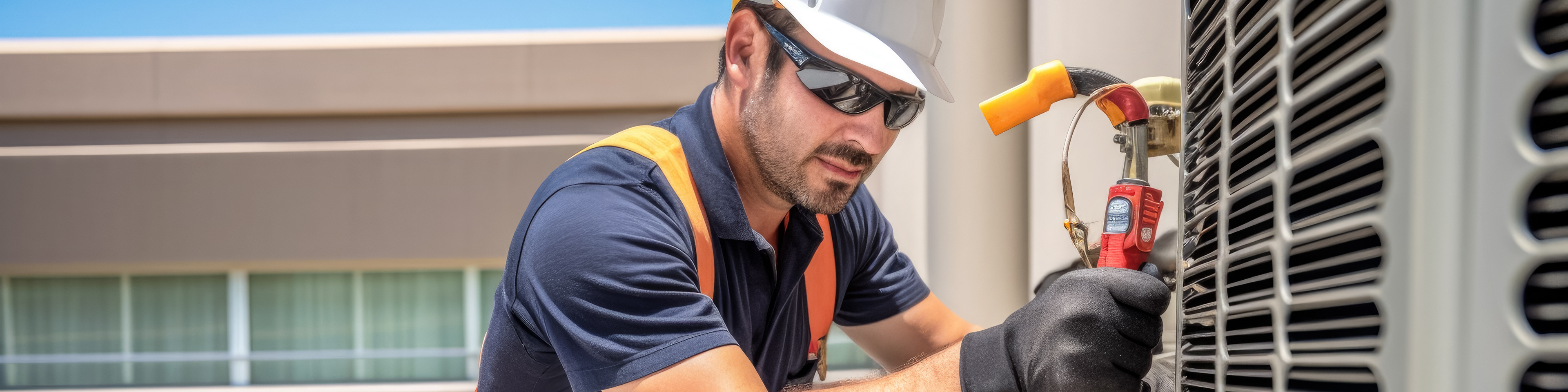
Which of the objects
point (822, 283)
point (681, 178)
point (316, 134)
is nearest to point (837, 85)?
point (681, 178)

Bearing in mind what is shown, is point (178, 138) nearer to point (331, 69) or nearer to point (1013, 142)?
point (331, 69)

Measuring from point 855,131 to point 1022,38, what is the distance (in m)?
2.28

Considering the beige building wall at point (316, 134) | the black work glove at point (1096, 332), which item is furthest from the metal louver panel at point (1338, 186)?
the beige building wall at point (316, 134)

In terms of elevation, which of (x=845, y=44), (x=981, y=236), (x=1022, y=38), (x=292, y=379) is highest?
(x=1022, y=38)

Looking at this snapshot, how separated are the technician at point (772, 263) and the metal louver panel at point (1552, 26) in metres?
0.52

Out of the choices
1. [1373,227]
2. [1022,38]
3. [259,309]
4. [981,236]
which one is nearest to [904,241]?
[981,236]

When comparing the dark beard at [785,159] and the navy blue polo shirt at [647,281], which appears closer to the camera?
the navy blue polo shirt at [647,281]

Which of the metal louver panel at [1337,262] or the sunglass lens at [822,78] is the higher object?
the sunglass lens at [822,78]

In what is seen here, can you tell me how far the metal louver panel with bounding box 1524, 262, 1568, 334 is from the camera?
1.00 feet

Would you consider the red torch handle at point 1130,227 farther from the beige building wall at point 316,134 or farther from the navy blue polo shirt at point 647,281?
the beige building wall at point 316,134

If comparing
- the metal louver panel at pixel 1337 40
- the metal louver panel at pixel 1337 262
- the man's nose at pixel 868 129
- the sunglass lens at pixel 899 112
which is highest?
the sunglass lens at pixel 899 112

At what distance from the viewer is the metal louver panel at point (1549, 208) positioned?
12.0 inches

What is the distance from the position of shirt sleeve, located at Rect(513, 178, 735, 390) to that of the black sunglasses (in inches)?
12.8

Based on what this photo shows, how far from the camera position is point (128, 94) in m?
5.47
